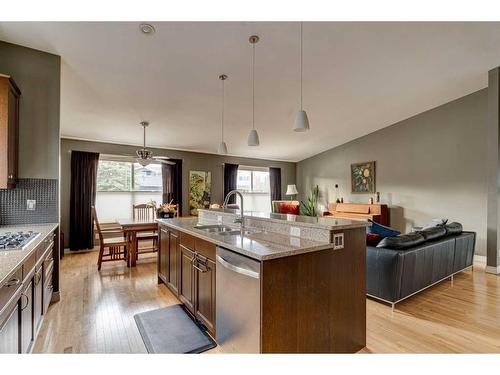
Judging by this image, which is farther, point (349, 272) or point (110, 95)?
point (110, 95)

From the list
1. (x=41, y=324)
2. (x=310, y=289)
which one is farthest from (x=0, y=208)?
(x=310, y=289)

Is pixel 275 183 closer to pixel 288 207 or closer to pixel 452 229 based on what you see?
pixel 288 207

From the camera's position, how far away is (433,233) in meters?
3.33

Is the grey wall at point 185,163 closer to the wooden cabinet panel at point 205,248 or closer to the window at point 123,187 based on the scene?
the window at point 123,187

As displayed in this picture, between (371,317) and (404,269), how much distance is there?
2.01 ft

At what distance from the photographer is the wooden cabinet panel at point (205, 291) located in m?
2.17

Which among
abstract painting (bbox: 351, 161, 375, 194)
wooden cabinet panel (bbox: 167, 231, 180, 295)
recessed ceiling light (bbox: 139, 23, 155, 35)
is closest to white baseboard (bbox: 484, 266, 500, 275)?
abstract painting (bbox: 351, 161, 375, 194)

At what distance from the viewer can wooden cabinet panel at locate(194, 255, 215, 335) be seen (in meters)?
2.17

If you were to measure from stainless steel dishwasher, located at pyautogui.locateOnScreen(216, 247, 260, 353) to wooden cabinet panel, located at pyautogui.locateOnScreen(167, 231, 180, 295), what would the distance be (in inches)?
39.1

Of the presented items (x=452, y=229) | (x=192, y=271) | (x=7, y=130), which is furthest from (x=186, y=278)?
Answer: (x=452, y=229)

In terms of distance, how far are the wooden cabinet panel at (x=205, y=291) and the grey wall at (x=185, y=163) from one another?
14.2 ft
